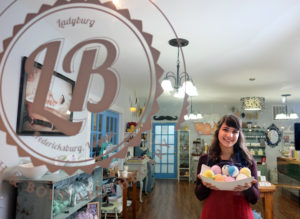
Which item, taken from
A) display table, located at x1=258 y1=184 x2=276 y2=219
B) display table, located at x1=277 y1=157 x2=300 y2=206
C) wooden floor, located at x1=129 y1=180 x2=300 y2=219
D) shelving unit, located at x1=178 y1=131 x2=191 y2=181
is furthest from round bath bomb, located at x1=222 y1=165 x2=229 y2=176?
shelving unit, located at x1=178 y1=131 x2=191 y2=181

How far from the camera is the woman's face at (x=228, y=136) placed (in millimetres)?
1478

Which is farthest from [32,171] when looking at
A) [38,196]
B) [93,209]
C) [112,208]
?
[112,208]

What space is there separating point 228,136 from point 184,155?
22.0 feet

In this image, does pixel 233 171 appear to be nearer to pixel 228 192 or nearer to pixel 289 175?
pixel 228 192

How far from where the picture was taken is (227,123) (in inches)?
59.0

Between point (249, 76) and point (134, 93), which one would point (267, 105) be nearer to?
point (249, 76)

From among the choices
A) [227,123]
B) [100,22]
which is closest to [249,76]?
[227,123]

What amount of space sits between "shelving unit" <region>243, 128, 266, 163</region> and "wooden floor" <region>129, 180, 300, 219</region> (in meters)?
1.70

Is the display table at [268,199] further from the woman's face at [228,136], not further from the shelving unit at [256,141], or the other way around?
the shelving unit at [256,141]

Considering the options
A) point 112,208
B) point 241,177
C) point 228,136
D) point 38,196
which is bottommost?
point 112,208

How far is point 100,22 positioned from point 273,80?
471 cm

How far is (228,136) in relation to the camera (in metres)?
1.48

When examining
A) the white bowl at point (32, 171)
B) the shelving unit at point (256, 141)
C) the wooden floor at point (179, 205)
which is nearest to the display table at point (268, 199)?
the wooden floor at point (179, 205)

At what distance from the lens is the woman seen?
1.40m
